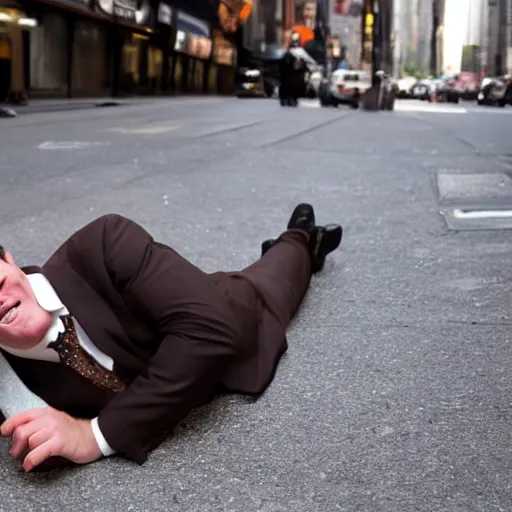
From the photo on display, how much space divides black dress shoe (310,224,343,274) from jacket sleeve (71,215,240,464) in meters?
1.48

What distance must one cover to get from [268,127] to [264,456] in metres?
13.4

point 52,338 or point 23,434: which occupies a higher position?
point 52,338

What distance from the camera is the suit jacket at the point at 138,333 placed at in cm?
206

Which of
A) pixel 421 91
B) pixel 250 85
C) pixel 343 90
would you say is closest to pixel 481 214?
pixel 343 90

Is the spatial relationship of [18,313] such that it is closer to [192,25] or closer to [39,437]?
[39,437]

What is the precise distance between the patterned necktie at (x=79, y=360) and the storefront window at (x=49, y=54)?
24.0m

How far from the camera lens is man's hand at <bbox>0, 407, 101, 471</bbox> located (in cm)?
192

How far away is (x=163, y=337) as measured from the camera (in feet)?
7.07

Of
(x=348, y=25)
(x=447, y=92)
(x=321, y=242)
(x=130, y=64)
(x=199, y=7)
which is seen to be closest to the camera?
(x=321, y=242)

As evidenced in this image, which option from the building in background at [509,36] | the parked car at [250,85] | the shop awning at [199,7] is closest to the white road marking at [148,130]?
the shop awning at [199,7]

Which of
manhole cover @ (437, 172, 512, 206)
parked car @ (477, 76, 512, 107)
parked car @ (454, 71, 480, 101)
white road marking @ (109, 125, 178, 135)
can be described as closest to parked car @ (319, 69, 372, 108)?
parked car @ (477, 76, 512, 107)

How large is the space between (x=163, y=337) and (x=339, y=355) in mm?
833

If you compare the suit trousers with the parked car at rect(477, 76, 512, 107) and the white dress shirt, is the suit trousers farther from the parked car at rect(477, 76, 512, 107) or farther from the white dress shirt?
the parked car at rect(477, 76, 512, 107)

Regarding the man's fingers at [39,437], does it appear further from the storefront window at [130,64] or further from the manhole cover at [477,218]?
the storefront window at [130,64]
